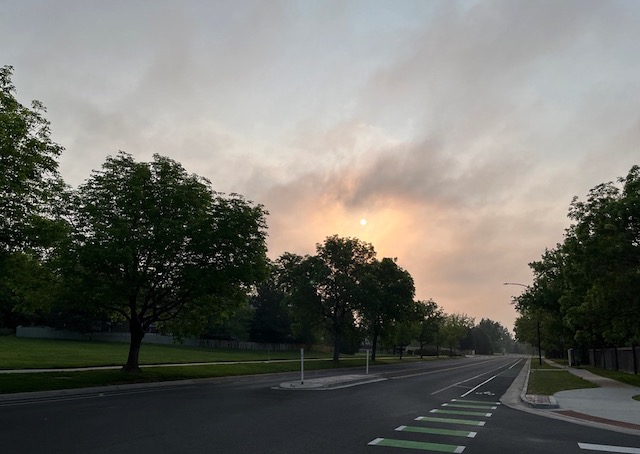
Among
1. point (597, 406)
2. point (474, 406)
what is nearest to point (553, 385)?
point (597, 406)

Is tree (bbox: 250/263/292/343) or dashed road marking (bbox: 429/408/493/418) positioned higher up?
tree (bbox: 250/263/292/343)

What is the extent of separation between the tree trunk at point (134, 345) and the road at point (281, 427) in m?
10.3

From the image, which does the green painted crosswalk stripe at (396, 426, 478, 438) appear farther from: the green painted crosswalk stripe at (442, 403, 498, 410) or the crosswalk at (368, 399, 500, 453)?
the green painted crosswalk stripe at (442, 403, 498, 410)

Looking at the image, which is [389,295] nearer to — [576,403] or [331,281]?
[331,281]

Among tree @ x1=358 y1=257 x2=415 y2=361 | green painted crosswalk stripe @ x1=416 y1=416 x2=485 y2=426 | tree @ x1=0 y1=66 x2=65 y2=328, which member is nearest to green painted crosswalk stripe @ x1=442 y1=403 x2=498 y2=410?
green painted crosswalk stripe @ x1=416 y1=416 x2=485 y2=426

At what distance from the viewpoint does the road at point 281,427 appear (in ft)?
32.7

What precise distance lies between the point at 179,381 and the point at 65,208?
36.4ft

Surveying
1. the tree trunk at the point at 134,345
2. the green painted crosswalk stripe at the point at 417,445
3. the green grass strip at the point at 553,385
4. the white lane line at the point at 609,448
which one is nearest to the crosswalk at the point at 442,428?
the green painted crosswalk stripe at the point at 417,445

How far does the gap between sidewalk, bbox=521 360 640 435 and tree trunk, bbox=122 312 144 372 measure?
20458 millimetres

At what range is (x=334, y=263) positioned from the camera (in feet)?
185

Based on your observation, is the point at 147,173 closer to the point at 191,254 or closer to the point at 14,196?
the point at 191,254

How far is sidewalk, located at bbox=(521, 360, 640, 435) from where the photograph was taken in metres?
14.2

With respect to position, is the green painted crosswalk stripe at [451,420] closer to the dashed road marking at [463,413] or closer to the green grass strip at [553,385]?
the dashed road marking at [463,413]

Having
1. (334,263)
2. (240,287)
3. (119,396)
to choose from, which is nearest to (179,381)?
(240,287)
